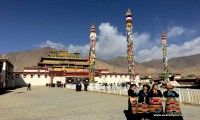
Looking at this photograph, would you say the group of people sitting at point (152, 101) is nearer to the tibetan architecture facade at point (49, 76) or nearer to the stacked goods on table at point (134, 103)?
the stacked goods on table at point (134, 103)

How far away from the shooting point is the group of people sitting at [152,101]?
8102 mm

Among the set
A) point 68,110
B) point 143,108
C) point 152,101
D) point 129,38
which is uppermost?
point 129,38

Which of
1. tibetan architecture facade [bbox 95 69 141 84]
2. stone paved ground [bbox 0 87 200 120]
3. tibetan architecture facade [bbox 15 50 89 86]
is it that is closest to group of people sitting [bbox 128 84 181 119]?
stone paved ground [bbox 0 87 200 120]

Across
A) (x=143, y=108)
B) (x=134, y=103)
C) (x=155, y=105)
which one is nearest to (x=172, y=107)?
(x=155, y=105)

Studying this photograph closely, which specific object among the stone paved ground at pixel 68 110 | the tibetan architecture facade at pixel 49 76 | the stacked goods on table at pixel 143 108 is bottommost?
the stone paved ground at pixel 68 110

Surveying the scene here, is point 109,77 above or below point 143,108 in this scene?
above

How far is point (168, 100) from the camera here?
8.20 m

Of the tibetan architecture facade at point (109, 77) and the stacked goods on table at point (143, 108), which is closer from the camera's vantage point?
the stacked goods on table at point (143, 108)

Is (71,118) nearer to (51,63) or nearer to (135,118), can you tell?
(135,118)

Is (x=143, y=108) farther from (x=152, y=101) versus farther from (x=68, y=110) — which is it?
(x=68, y=110)

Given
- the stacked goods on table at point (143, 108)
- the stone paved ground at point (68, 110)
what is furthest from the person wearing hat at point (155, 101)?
the stone paved ground at point (68, 110)

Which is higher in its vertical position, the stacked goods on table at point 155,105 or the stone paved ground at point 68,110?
the stacked goods on table at point 155,105

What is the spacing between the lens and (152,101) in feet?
27.5

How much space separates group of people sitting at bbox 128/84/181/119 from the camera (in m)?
8.10
